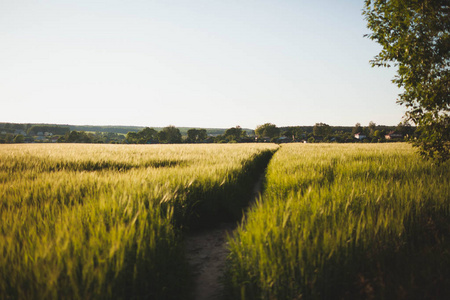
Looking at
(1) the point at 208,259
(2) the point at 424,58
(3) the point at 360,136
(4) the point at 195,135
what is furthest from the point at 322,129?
(1) the point at 208,259

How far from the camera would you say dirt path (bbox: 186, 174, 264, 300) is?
2.32 metres

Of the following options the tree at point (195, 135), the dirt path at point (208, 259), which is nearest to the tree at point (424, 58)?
the dirt path at point (208, 259)

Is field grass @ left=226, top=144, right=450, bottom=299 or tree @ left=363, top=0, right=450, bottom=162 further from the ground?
tree @ left=363, top=0, right=450, bottom=162

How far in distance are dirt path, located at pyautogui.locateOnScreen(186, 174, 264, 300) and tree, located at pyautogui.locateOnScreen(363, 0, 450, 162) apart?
15.7 ft

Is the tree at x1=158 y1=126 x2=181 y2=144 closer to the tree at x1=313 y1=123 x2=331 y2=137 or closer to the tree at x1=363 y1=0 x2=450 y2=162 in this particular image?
the tree at x1=313 y1=123 x2=331 y2=137

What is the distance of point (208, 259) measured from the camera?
3.04 meters

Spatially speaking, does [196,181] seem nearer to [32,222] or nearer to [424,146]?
[32,222]

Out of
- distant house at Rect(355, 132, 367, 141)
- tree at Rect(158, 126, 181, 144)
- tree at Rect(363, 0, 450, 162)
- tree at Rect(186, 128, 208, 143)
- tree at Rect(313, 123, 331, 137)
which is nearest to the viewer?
tree at Rect(363, 0, 450, 162)

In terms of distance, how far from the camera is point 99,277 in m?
1.44

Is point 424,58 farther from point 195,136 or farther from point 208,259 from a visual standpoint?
point 195,136

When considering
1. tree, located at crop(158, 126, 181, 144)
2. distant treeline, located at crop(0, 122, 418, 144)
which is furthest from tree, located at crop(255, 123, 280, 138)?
tree, located at crop(158, 126, 181, 144)

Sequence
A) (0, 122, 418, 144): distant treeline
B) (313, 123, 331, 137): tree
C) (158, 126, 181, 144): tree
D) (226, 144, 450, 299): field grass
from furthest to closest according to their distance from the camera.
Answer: (313, 123, 331, 137): tree → (158, 126, 181, 144): tree → (0, 122, 418, 144): distant treeline → (226, 144, 450, 299): field grass

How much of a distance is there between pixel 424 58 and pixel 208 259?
5.70 metres

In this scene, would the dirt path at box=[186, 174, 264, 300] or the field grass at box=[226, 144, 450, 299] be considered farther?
the dirt path at box=[186, 174, 264, 300]
